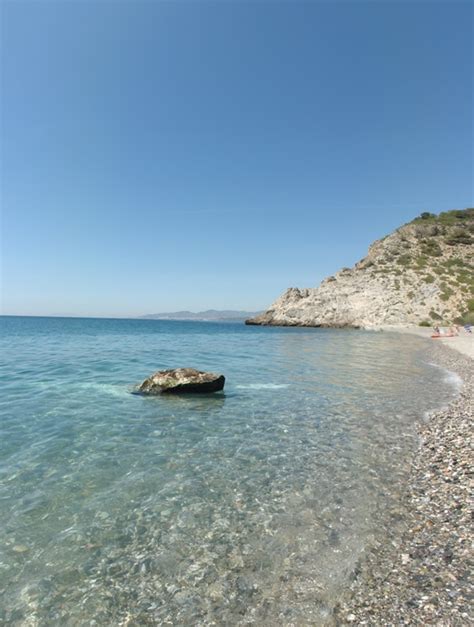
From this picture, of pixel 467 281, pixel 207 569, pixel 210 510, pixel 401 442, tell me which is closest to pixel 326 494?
pixel 210 510

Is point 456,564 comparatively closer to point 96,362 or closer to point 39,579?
point 39,579

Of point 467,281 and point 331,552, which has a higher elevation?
point 467,281

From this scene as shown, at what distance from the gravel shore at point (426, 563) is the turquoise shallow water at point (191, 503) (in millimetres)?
353

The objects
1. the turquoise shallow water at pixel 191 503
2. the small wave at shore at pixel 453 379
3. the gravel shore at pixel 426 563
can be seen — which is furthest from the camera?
the small wave at shore at pixel 453 379

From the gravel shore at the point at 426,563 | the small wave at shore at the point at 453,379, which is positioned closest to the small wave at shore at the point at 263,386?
the small wave at shore at the point at 453,379

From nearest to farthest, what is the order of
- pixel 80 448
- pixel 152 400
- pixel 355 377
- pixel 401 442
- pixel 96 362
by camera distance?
pixel 80 448, pixel 401 442, pixel 152 400, pixel 355 377, pixel 96 362

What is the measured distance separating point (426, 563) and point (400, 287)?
111 metres

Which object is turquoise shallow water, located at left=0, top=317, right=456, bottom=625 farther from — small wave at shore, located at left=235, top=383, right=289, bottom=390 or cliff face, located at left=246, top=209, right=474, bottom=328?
cliff face, located at left=246, top=209, right=474, bottom=328

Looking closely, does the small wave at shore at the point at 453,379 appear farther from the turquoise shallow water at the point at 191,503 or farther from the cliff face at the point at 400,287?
the cliff face at the point at 400,287

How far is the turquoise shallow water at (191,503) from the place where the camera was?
17.9 ft

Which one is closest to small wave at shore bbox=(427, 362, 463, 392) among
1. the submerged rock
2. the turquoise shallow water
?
the turquoise shallow water

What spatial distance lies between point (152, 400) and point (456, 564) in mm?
13925

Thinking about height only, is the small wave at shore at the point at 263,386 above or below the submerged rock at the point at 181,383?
below

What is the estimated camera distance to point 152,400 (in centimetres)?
1739
